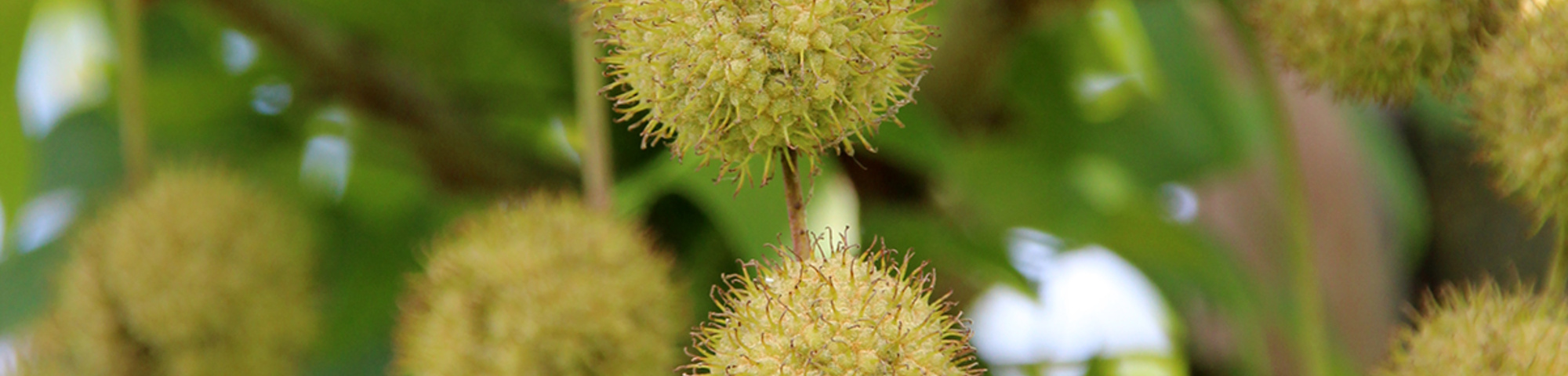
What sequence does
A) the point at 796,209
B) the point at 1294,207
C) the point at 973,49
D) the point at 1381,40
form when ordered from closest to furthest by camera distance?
1. the point at 796,209
2. the point at 1381,40
3. the point at 1294,207
4. the point at 973,49

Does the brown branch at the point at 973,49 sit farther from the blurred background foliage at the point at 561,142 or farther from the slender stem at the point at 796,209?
the slender stem at the point at 796,209

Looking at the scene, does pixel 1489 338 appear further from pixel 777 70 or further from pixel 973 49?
pixel 973 49

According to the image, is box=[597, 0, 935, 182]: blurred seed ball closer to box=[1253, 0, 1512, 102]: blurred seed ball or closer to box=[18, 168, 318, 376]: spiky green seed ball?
box=[1253, 0, 1512, 102]: blurred seed ball

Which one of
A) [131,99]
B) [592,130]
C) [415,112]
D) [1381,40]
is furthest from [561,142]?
[1381,40]

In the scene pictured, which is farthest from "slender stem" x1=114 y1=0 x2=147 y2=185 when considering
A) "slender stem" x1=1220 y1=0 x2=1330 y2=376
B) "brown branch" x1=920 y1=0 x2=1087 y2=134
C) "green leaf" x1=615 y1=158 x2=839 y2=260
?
"slender stem" x1=1220 y1=0 x2=1330 y2=376

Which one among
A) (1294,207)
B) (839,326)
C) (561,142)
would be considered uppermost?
(561,142)

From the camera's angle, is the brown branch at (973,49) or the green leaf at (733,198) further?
the brown branch at (973,49)

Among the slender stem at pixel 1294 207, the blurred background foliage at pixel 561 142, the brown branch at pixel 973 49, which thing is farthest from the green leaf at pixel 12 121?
the slender stem at pixel 1294 207
